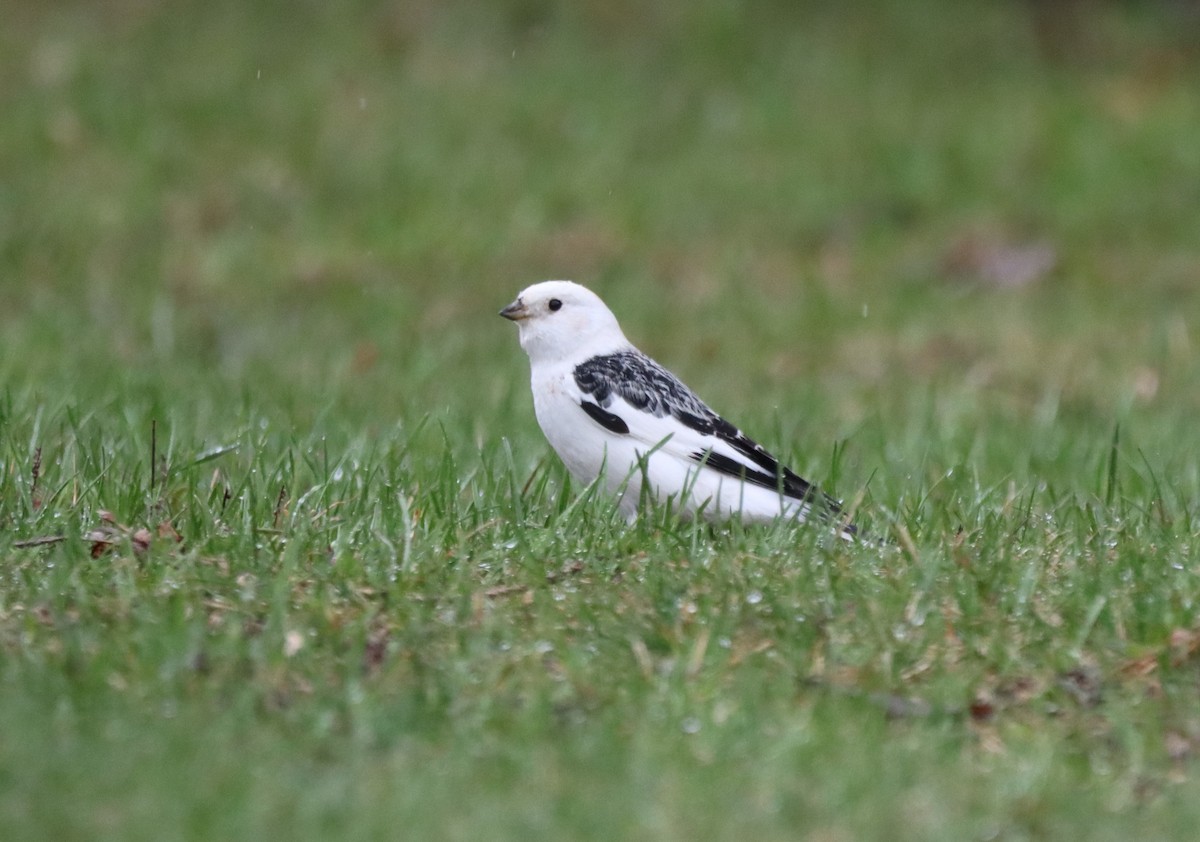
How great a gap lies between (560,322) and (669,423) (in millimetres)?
587

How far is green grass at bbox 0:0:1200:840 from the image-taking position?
3.55 m

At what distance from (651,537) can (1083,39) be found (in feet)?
40.7

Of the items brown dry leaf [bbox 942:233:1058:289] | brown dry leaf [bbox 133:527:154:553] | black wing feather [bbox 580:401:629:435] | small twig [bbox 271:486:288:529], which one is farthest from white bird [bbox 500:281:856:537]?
brown dry leaf [bbox 942:233:1058:289]

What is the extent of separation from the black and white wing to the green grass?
31 cm

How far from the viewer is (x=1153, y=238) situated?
12.2 meters

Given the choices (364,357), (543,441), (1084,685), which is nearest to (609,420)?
(543,441)

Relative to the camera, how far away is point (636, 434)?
17.8ft

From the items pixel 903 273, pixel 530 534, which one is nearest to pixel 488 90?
pixel 903 273

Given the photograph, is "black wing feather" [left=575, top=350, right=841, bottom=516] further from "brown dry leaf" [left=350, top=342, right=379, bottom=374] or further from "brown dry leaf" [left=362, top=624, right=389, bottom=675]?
"brown dry leaf" [left=350, top=342, right=379, bottom=374]

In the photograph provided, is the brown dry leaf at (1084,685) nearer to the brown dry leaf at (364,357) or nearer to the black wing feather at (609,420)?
the black wing feather at (609,420)

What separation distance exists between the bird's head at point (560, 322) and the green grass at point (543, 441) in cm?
45

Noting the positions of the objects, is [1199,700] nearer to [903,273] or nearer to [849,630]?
[849,630]

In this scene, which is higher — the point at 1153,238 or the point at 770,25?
the point at 770,25

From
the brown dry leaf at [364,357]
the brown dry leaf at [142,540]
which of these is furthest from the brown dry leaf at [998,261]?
the brown dry leaf at [142,540]
